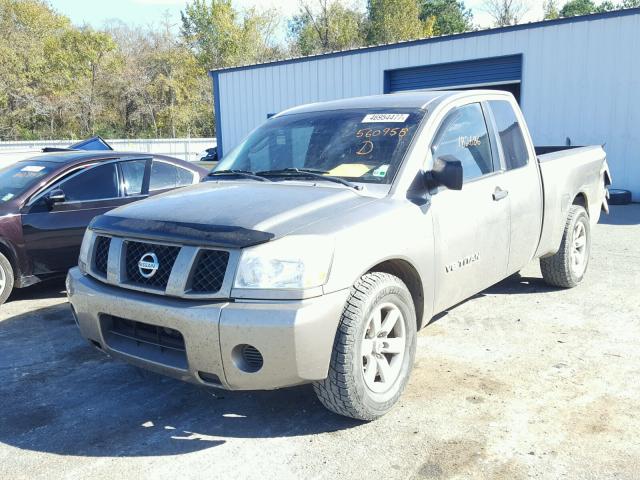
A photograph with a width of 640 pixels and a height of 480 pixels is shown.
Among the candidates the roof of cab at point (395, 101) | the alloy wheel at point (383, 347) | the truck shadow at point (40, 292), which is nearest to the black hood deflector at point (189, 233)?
the alloy wheel at point (383, 347)

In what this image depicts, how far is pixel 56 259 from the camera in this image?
618 cm

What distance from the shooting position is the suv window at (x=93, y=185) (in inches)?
252

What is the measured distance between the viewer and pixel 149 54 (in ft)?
167

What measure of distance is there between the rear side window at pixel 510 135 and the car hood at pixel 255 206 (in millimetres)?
1782

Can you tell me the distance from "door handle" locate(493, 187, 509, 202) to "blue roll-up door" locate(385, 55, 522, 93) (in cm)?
1159

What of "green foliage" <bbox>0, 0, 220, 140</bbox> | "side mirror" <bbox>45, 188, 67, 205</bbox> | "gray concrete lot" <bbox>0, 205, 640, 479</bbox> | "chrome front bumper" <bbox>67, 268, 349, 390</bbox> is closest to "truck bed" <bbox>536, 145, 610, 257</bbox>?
"gray concrete lot" <bbox>0, 205, 640, 479</bbox>

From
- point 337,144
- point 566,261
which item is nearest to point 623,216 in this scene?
point 566,261

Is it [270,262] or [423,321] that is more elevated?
[270,262]

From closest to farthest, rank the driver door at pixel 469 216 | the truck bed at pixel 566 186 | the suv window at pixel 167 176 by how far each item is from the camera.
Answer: the driver door at pixel 469 216, the truck bed at pixel 566 186, the suv window at pixel 167 176

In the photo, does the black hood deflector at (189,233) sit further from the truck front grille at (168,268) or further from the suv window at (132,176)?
the suv window at (132,176)

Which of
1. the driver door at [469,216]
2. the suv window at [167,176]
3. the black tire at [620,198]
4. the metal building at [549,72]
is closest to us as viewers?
the driver door at [469,216]

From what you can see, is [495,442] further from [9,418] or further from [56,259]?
[56,259]

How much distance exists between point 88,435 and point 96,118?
48567mm

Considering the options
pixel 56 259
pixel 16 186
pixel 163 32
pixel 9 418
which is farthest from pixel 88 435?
pixel 163 32
